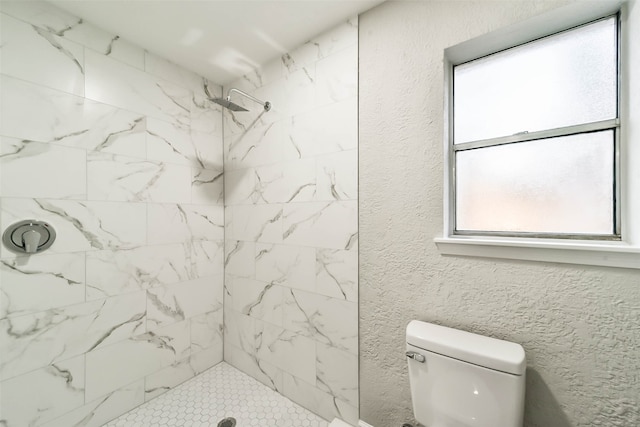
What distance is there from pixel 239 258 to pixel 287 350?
2.39ft

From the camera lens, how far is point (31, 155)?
3.90 feet

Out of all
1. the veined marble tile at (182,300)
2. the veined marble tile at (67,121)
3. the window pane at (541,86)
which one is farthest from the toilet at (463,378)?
the veined marble tile at (67,121)

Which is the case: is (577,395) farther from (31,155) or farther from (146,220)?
(31,155)

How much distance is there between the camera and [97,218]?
1375mm

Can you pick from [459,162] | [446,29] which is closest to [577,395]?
[459,162]

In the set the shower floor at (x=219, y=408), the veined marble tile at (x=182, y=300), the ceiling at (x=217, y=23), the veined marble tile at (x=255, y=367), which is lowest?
the shower floor at (x=219, y=408)

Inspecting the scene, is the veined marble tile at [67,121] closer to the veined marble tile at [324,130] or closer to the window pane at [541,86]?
the veined marble tile at [324,130]

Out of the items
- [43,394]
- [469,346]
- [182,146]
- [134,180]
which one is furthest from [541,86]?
[43,394]

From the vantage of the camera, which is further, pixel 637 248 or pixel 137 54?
pixel 137 54

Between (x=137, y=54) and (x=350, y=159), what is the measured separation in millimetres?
1498

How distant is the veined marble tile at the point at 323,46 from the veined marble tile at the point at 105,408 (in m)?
2.18

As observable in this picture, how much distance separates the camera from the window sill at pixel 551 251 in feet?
2.56

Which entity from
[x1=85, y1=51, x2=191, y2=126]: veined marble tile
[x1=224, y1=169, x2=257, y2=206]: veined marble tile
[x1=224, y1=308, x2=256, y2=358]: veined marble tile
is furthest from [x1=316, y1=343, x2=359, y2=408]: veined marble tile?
[x1=85, y1=51, x2=191, y2=126]: veined marble tile

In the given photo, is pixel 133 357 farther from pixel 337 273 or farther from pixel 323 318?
pixel 337 273
